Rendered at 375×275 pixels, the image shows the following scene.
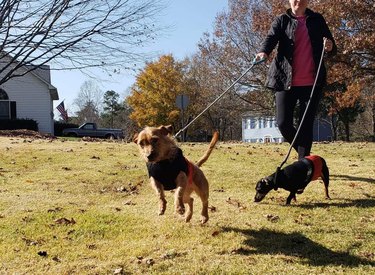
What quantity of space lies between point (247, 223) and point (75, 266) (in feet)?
5.68

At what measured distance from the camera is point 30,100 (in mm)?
28922

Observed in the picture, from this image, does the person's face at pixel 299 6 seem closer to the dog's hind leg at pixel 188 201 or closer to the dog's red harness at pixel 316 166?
the dog's red harness at pixel 316 166

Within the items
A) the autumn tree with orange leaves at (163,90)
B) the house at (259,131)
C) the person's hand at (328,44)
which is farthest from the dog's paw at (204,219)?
the house at (259,131)

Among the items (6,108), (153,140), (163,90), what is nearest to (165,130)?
(153,140)

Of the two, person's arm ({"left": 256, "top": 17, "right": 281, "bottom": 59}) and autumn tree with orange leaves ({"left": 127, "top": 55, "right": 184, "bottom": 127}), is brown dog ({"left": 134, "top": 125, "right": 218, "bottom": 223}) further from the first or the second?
autumn tree with orange leaves ({"left": 127, "top": 55, "right": 184, "bottom": 127})

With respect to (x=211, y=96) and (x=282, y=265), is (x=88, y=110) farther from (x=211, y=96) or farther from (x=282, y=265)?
(x=282, y=265)

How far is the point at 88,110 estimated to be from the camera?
2398 inches

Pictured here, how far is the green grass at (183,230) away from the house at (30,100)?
2317 cm

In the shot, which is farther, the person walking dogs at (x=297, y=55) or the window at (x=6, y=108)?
the window at (x=6, y=108)

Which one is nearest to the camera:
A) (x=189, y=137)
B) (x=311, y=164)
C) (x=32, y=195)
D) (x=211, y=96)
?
(x=311, y=164)

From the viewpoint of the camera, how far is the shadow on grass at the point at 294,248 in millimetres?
3227

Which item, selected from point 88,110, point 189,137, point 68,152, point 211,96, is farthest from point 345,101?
point 88,110

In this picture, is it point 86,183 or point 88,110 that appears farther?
point 88,110

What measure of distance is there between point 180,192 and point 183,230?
0.42m
